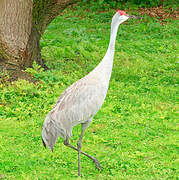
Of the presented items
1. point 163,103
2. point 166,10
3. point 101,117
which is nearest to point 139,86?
point 163,103

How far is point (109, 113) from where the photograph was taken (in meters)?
6.74

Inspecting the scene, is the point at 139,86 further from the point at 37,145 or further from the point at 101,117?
the point at 37,145

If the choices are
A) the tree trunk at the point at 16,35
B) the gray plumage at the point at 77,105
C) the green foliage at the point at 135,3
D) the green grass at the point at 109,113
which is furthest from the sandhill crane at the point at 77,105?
the green foliage at the point at 135,3

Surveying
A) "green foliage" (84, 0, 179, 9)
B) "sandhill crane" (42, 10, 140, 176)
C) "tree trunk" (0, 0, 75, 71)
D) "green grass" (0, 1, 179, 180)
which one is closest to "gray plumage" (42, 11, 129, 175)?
"sandhill crane" (42, 10, 140, 176)

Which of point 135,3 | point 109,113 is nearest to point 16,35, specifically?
point 109,113

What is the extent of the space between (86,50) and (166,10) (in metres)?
5.37

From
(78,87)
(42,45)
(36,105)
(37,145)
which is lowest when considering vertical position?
(37,145)

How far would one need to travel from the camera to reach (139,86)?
7.99 metres

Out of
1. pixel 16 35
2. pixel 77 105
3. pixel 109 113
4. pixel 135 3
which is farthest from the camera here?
pixel 135 3

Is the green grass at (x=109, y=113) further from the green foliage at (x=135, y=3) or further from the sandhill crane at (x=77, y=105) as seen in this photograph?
the green foliage at (x=135, y=3)

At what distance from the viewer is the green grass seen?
5141mm

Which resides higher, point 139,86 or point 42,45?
point 42,45

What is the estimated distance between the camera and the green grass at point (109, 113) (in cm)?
514

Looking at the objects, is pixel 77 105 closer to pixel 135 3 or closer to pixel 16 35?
pixel 16 35
